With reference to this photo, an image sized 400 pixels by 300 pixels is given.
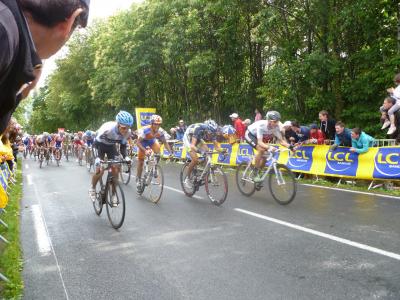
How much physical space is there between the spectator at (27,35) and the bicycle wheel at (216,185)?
27.1 ft

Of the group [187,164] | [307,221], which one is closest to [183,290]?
[307,221]

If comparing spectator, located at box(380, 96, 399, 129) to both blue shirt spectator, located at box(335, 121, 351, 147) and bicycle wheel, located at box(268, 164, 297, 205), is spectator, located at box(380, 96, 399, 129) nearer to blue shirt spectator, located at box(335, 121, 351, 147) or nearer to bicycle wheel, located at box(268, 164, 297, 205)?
blue shirt spectator, located at box(335, 121, 351, 147)

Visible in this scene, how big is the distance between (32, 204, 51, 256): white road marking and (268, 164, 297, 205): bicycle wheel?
4663 mm

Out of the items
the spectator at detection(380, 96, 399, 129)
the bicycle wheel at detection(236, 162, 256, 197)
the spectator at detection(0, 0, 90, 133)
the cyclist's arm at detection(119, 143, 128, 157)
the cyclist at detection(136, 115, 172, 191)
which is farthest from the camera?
the spectator at detection(380, 96, 399, 129)

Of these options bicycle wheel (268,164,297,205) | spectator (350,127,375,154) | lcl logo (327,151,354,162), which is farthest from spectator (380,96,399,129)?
bicycle wheel (268,164,297,205)

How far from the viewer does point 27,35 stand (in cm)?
87

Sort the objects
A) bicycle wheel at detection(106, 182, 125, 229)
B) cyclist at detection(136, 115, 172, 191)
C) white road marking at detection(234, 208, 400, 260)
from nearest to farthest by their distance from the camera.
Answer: white road marking at detection(234, 208, 400, 260)
bicycle wheel at detection(106, 182, 125, 229)
cyclist at detection(136, 115, 172, 191)

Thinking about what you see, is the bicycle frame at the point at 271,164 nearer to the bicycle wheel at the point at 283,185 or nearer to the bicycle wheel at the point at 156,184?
the bicycle wheel at the point at 283,185

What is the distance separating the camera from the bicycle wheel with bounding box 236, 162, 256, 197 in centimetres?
1009

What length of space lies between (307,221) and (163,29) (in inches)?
819

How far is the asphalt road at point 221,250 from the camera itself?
4340 mm

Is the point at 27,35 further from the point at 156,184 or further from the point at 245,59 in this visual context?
the point at 245,59

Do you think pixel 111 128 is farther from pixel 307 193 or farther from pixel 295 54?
pixel 295 54

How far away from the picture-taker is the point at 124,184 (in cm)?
1374
